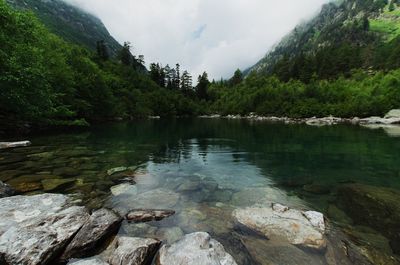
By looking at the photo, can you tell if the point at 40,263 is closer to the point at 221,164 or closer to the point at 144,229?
the point at 144,229

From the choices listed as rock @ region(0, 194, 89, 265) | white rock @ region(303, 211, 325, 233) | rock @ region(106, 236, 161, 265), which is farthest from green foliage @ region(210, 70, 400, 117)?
rock @ region(0, 194, 89, 265)

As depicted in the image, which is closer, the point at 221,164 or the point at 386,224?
the point at 386,224

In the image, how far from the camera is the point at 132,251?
531cm

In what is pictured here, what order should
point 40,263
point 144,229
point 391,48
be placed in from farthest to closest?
1. point 391,48
2. point 144,229
3. point 40,263

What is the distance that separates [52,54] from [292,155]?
36166 millimetres

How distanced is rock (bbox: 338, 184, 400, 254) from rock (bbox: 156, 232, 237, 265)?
4.82 meters

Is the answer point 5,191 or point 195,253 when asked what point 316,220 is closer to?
point 195,253

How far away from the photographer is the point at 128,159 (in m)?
16.9

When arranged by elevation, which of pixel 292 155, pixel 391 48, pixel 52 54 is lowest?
pixel 292 155

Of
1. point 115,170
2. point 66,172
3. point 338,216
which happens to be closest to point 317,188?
point 338,216

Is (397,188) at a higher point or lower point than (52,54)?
lower

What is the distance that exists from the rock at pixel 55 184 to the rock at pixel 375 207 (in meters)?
11.3

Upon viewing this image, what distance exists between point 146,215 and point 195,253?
307cm

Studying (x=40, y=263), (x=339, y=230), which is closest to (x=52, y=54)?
(x=40, y=263)
